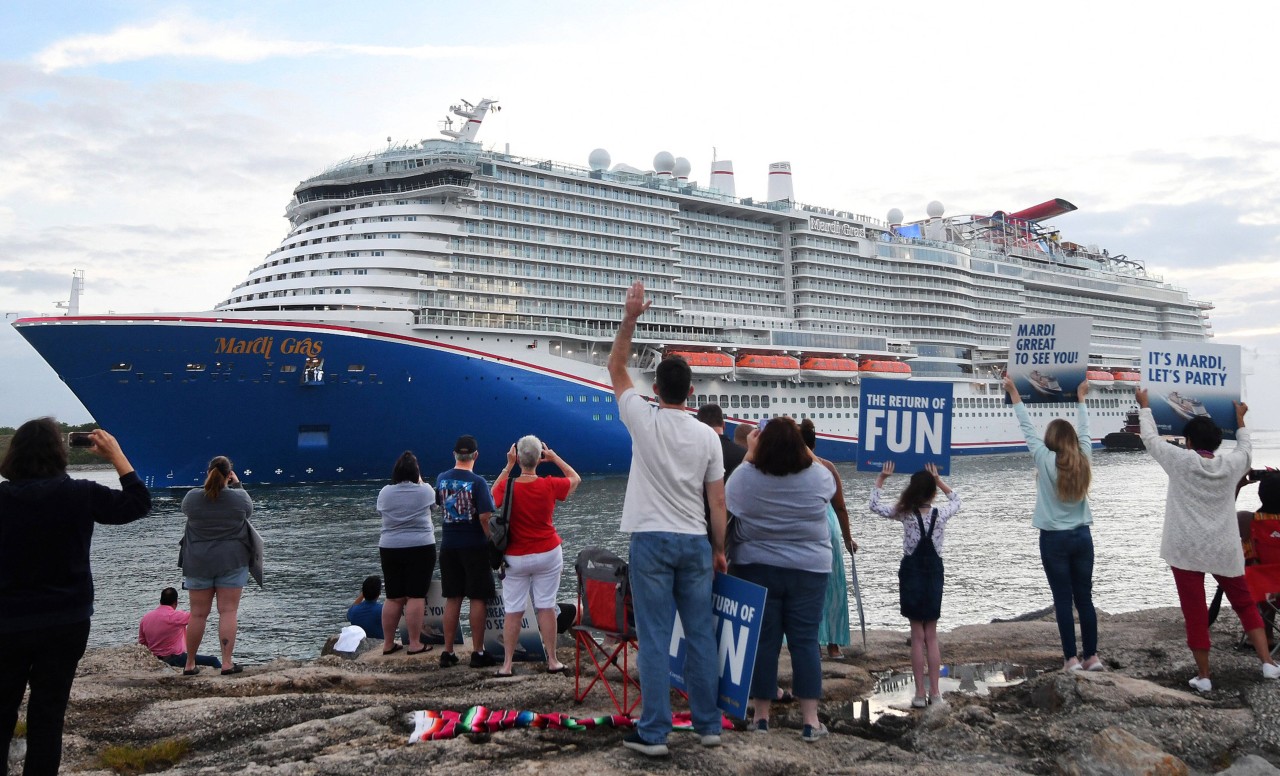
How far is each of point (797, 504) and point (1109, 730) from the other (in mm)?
1941

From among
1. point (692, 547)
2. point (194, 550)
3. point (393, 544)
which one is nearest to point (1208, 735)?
point (692, 547)

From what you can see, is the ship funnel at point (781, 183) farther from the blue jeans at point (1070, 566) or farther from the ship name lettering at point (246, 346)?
the blue jeans at point (1070, 566)

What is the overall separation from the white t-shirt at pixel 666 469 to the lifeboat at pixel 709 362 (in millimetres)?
36520

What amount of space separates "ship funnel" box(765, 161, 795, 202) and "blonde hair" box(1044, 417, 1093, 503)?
2028 inches

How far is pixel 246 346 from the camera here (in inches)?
1174

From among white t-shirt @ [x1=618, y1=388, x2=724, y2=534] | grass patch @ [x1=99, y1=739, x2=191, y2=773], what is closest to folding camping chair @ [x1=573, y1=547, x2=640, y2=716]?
white t-shirt @ [x1=618, y1=388, x2=724, y2=534]

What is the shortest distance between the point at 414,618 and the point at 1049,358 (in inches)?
238

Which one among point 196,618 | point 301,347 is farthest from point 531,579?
point 301,347

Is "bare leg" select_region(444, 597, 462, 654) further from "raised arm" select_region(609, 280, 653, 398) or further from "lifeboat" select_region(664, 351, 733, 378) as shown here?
"lifeboat" select_region(664, 351, 733, 378)

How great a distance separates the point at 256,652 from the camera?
10.9m

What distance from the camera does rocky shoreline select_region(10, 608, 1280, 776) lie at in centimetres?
433

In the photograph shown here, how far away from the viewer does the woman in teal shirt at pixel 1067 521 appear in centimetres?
594

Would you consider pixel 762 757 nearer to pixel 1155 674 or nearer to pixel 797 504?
pixel 797 504

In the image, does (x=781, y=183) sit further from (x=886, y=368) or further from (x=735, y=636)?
(x=735, y=636)
